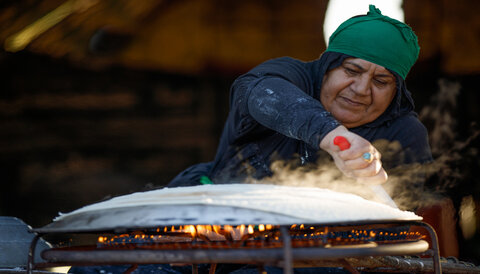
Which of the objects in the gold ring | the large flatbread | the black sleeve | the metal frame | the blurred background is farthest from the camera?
the blurred background

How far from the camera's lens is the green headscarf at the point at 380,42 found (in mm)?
2152

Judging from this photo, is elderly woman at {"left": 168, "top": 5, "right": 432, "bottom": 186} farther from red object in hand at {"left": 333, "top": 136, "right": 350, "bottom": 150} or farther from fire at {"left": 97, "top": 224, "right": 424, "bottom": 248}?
red object in hand at {"left": 333, "top": 136, "right": 350, "bottom": 150}

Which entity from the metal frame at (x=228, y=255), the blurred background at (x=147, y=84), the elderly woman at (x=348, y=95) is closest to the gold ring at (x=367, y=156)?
the metal frame at (x=228, y=255)

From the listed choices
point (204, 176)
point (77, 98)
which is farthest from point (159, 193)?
point (77, 98)

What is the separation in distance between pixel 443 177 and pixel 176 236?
2.55 meters

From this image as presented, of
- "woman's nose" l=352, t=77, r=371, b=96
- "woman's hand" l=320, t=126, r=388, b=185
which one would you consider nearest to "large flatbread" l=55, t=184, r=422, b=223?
"woman's hand" l=320, t=126, r=388, b=185

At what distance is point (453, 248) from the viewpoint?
2.95 metres

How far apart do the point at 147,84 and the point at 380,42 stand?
356cm

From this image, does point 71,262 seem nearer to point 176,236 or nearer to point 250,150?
point 176,236

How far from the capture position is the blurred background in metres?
4.71

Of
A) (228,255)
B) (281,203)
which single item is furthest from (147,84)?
(228,255)

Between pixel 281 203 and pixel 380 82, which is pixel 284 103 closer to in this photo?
pixel 281 203

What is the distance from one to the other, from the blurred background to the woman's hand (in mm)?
2813

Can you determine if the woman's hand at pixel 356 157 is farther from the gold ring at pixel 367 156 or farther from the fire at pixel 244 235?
the fire at pixel 244 235
